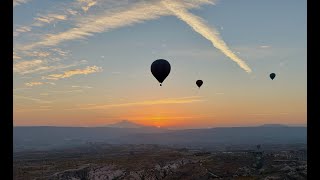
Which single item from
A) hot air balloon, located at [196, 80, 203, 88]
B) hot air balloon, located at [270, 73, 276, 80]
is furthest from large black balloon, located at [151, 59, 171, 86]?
hot air balloon, located at [270, 73, 276, 80]

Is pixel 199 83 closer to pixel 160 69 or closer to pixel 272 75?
pixel 272 75

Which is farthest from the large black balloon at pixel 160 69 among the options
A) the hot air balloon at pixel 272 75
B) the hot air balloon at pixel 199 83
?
the hot air balloon at pixel 272 75

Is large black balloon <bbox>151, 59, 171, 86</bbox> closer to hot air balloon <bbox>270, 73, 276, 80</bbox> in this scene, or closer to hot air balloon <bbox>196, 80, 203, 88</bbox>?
hot air balloon <bbox>196, 80, 203, 88</bbox>

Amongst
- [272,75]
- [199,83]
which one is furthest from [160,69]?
[272,75]

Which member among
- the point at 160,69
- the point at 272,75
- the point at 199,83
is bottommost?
the point at 160,69

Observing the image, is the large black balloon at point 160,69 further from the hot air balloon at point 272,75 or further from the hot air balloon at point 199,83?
the hot air balloon at point 272,75

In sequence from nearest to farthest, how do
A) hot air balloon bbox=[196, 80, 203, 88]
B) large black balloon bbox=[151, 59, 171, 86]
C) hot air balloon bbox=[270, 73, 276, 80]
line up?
large black balloon bbox=[151, 59, 171, 86] → hot air balloon bbox=[196, 80, 203, 88] → hot air balloon bbox=[270, 73, 276, 80]
